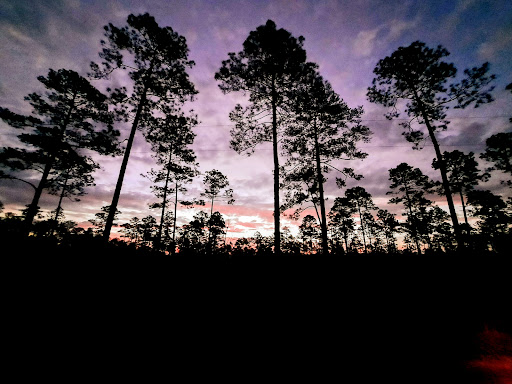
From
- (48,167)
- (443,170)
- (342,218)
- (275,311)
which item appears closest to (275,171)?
(275,311)

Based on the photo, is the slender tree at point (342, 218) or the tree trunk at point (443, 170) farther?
the slender tree at point (342, 218)

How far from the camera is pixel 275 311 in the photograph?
4125mm

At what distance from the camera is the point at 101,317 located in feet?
9.46

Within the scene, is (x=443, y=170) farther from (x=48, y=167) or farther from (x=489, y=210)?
(x=48, y=167)

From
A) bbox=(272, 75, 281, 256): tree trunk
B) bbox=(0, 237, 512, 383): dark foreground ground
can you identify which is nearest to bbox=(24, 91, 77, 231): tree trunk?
bbox=(272, 75, 281, 256): tree trunk

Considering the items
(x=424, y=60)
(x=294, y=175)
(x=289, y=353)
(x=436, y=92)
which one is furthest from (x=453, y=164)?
(x=289, y=353)

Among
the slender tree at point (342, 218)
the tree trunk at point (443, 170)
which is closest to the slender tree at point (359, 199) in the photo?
the slender tree at point (342, 218)

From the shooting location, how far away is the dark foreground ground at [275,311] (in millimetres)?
2787

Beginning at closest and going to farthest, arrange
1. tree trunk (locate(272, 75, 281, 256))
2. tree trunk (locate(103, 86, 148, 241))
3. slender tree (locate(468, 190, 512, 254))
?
tree trunk (locate(103, 86, 148, 241)) → tree trunk (locate(272, 75, 281, 256)) → slender tree (locate(468, 190, 512, 254))

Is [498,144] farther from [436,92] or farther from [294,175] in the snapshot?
[294,175]

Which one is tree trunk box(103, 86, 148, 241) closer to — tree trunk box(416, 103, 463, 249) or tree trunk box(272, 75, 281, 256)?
tree trunk box(272, 75, 281, 256)

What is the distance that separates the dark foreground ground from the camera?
2.79 meters

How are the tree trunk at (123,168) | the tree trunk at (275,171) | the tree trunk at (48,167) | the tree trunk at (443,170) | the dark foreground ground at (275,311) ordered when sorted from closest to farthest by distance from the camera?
the dark foreground ground at (275,311) → the tree trunk at (123,168) → the tree trunk at (275,171) → the tree trunk at (443,170) → the tree trunk at (48,167)

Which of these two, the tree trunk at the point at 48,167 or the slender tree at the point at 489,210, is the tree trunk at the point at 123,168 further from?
the slender tree at the point at 489,210
